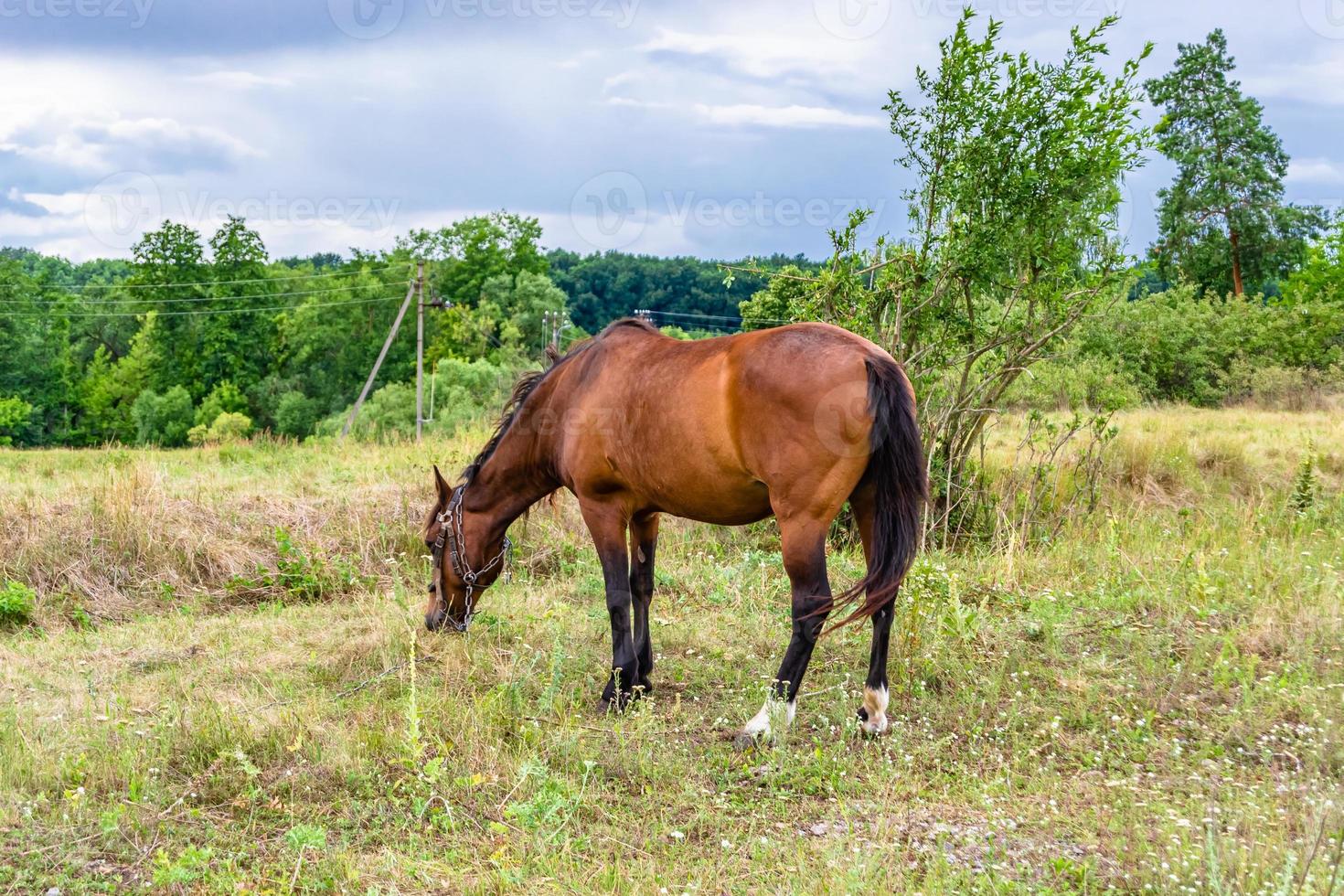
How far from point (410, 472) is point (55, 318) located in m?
65.2

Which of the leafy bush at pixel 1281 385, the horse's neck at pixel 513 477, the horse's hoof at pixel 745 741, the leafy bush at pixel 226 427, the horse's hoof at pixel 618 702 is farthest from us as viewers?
the leafy bush at pixel 226 427

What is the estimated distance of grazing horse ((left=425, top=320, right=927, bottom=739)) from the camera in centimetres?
468

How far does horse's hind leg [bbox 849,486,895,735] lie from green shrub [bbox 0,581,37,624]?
6724mm

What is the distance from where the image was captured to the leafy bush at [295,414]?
176 ft

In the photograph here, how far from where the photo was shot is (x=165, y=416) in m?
54.8

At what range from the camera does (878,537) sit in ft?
15.8

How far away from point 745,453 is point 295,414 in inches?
2123

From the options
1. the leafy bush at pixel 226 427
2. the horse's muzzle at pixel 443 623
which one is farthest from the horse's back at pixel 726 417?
the leafy bush at pixel 226 427

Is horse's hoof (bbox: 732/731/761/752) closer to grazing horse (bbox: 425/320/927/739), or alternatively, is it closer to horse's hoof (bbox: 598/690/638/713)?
grazing horse (bbox: 425/320/927/739)

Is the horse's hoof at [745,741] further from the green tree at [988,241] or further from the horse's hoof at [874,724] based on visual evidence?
the green tree at [988,241]

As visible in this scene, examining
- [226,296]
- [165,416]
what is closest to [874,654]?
[165,416]

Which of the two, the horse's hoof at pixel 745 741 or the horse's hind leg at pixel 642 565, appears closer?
the horse's hoof at pixel 745 741

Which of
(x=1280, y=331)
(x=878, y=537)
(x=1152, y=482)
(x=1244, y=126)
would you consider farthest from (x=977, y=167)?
(x=1244, y=126)

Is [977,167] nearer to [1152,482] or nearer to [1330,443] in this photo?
[1152,482]
